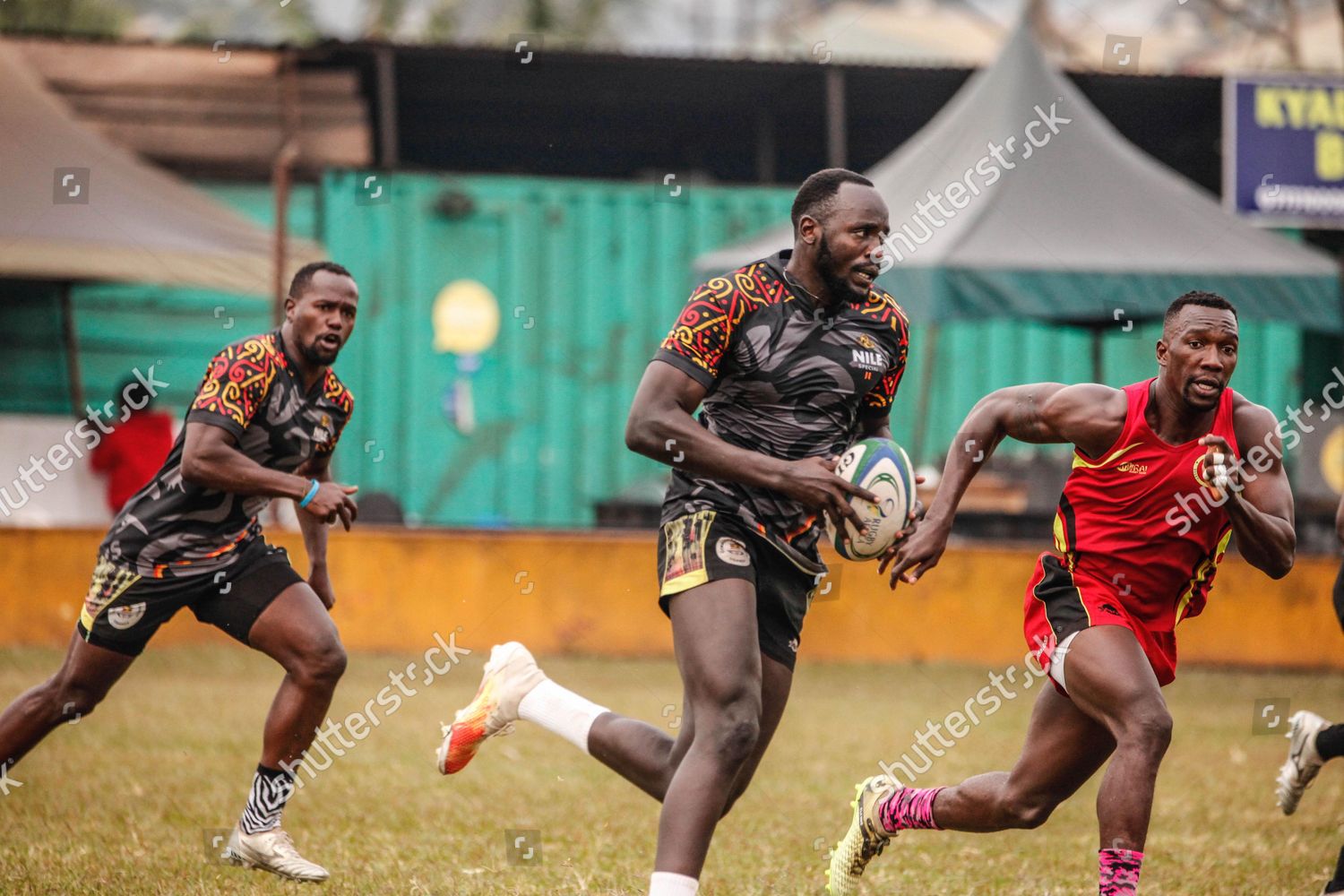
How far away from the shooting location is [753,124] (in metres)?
19.5

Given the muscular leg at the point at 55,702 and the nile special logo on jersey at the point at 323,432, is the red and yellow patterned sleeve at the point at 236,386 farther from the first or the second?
the muscular leg at the point at 55,702

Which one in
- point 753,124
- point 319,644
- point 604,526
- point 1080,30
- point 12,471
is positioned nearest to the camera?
point 319,644

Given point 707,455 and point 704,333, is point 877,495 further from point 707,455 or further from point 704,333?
point 704,333

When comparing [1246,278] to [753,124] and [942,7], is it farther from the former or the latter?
[942,7]

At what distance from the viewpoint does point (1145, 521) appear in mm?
5219

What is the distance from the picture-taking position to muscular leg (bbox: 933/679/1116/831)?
17.3 ft

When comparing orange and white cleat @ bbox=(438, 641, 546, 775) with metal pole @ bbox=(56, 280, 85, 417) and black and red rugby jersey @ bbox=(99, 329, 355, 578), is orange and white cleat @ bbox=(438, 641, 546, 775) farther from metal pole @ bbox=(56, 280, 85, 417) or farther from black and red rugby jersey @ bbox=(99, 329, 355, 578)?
metal pole @ bbox=(56, 280, 85, 417)

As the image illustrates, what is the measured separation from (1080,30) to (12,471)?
79.8 ft

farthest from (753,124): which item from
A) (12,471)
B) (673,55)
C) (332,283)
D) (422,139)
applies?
(332,283)

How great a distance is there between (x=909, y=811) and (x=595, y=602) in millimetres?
7218

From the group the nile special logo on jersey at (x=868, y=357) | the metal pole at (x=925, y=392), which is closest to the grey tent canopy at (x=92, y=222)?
the metal pole at (x=925, y=392)

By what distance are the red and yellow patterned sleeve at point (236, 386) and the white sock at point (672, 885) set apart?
2.47 meters

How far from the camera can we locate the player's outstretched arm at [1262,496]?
497cm

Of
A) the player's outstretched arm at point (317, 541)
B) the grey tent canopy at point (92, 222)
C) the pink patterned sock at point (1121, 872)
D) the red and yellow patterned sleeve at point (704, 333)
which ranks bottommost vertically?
the pink patterned sock at point (1121, 872)
